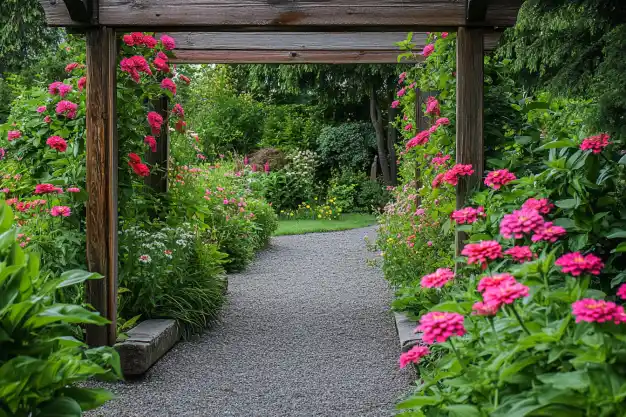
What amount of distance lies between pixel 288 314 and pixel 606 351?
473 cm

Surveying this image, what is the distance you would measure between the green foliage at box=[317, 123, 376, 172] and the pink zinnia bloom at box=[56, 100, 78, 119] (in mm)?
12213

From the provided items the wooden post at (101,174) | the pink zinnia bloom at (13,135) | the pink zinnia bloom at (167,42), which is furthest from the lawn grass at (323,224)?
the wooden post at (101,174)

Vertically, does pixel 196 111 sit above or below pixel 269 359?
above

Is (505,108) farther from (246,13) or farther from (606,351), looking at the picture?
(606,351)

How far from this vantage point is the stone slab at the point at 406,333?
449 cm

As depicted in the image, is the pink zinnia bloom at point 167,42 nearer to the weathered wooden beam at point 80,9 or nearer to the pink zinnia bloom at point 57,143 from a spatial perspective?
the weathered wooden beam at point 80,9

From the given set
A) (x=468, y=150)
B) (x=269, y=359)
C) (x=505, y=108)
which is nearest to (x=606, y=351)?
(x=468, y=150)

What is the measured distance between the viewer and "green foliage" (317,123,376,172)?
17.0m

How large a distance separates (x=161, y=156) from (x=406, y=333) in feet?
9.80

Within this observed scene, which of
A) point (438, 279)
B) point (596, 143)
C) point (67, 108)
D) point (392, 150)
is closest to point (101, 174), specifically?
point (67, 108)

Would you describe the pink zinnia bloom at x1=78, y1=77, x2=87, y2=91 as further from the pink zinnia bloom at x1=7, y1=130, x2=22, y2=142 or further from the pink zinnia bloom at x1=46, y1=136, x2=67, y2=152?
the pink zinnia bloom at x1=7, y1=130, x2=22, y2=142

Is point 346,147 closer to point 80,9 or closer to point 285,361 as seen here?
point 285,361

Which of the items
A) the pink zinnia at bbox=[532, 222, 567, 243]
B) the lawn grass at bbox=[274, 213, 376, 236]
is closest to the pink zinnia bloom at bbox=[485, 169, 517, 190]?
the pink zinnia at bbox=[532, 222, 567, 243]

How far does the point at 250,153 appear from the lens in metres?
18.0
